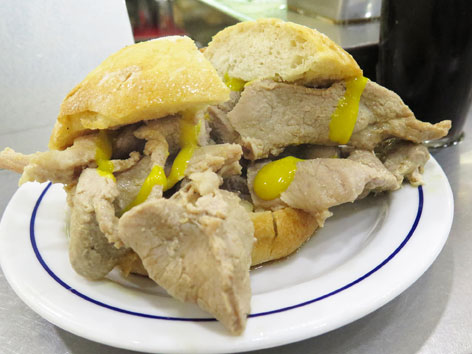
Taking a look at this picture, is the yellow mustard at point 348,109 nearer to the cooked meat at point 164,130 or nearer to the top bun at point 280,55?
the top bun at point 280,55

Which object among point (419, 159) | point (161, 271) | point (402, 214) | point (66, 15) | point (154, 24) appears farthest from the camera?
point (154, 24)

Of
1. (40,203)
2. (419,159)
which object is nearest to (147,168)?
(40,203)

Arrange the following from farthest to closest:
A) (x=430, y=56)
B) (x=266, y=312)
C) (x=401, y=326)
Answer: (x=430, y=56) < (x=401, y=326) < (x=266, y=312)

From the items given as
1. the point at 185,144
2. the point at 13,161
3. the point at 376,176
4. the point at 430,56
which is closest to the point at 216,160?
the point at 185,144

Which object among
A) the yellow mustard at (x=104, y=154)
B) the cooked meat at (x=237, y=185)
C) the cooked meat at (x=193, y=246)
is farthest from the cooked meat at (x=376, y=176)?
the yellow mustard at (x=104, y=154)

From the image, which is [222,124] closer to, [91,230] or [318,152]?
[318,152]

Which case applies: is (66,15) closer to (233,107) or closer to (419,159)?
(233,107)
